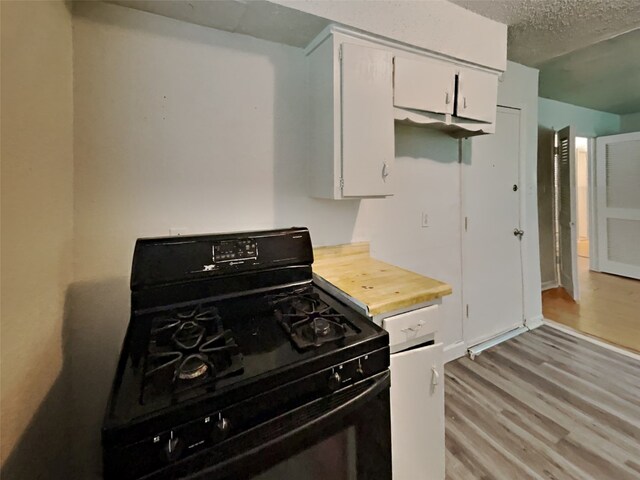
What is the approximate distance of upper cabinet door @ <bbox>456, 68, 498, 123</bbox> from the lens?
1.79 metres

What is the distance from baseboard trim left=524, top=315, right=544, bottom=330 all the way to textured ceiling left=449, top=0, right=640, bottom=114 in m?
2.24

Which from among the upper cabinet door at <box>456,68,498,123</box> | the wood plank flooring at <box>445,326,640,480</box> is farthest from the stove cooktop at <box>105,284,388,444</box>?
the upper cabinet door at <box>456,68,498,123</box>

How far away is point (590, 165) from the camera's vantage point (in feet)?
15.2

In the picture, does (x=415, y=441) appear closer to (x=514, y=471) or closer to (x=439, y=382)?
(x=439, y=382)

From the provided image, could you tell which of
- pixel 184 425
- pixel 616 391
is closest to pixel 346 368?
pixel 184 425

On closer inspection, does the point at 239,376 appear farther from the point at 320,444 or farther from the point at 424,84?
the point at 424,84

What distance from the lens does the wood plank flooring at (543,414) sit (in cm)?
146

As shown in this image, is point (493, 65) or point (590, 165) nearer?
point (493, 65)

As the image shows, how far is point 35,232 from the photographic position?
2.82 feet

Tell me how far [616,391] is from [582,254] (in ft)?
16.2

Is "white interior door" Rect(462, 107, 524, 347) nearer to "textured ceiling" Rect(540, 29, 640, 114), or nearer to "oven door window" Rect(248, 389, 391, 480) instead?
"textured ceiling" Rect(540, 29, 640, 114)

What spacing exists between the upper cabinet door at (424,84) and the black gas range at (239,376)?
1.04m

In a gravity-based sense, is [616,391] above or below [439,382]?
below

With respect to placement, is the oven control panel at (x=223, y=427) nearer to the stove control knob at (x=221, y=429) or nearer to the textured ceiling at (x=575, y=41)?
the stove control knob at (x=221, y=429)
